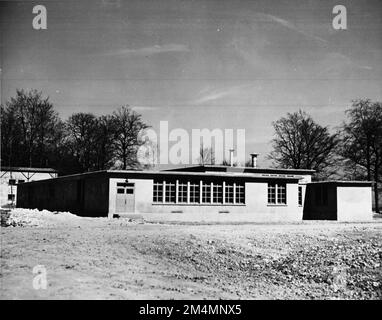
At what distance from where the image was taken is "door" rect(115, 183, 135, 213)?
27203mm

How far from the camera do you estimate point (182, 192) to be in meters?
29.1

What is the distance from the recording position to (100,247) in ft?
46.7

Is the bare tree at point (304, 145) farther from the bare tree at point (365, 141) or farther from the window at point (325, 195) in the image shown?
the window at point (325, 195)

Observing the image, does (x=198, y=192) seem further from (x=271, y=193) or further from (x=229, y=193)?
(x=271, y=193)

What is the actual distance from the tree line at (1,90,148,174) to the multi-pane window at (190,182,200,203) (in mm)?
24749

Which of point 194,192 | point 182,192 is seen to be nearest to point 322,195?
point 194,192

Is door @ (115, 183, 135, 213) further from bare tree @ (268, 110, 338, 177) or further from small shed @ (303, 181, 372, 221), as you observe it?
bare tree @ (268, 110, 338, 177)

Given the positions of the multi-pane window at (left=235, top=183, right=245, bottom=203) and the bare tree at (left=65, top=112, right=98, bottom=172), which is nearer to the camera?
the multi-pane window at (left=235, top=183, right=245, bottom=203)

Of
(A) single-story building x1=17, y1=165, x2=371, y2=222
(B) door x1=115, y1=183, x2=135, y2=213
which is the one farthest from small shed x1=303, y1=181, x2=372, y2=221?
(B) door x1=115, y1=183, x2=135, y2=213

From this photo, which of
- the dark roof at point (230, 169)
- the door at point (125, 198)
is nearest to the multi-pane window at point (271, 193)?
the dark roof at point (230, 169)

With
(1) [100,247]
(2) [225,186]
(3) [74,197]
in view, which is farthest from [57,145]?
(1) [100,247]

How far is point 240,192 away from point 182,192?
412cm
